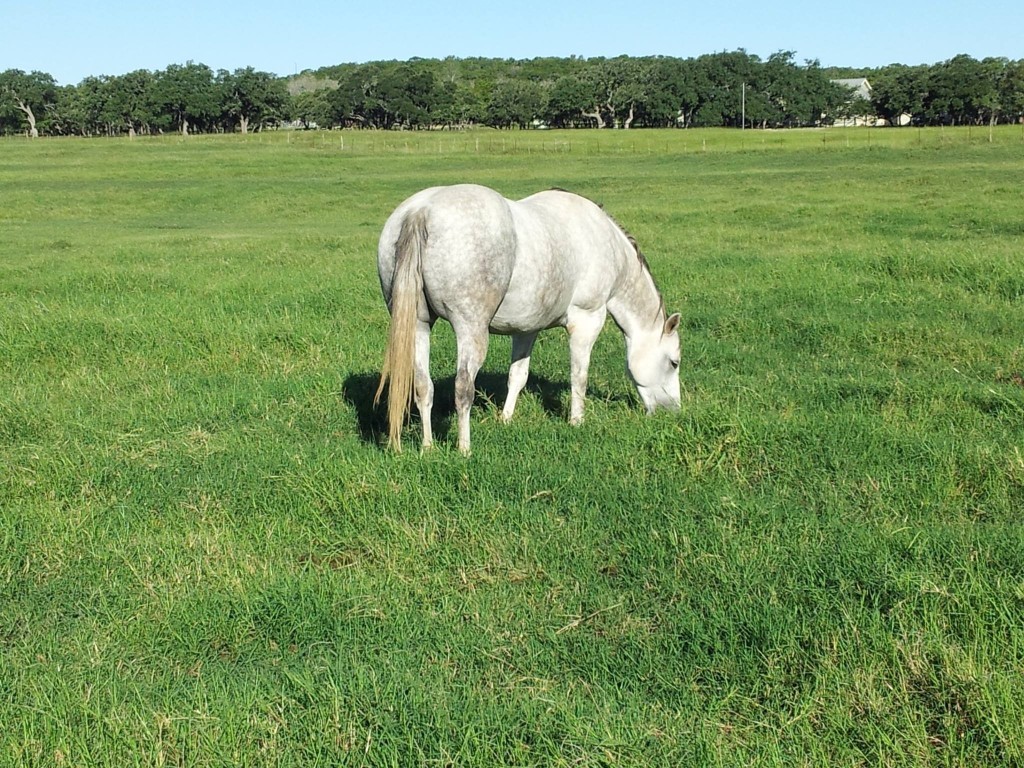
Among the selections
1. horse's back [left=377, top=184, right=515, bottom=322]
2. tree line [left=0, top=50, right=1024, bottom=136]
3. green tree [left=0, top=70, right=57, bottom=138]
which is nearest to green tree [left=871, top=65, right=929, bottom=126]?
tree line [left=0, top=50, right=1024, bottom=136]

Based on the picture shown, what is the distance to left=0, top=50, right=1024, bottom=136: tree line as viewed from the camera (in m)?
106

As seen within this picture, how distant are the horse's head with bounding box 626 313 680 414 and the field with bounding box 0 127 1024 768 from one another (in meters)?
0.28

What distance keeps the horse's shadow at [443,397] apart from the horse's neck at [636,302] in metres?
0.96

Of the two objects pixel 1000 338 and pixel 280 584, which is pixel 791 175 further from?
pixel 280 584

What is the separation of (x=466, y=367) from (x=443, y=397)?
6.26 ft

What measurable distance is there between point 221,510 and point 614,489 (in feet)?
7.58

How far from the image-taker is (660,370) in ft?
25.0

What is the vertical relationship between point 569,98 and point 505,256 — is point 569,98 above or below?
above

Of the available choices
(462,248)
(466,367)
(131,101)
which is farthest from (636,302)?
(131,101)

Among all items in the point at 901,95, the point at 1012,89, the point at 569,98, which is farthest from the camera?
the point at 569,98

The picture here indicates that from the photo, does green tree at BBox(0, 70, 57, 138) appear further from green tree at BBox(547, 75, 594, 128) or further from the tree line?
green tree at BBox(547, 75, 594, 128)

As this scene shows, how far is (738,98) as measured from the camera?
113250mm

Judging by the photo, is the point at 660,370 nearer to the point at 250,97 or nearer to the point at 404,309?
the point at 404,309

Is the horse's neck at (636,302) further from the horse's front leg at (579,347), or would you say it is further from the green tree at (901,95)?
the green tree at (901,95)
